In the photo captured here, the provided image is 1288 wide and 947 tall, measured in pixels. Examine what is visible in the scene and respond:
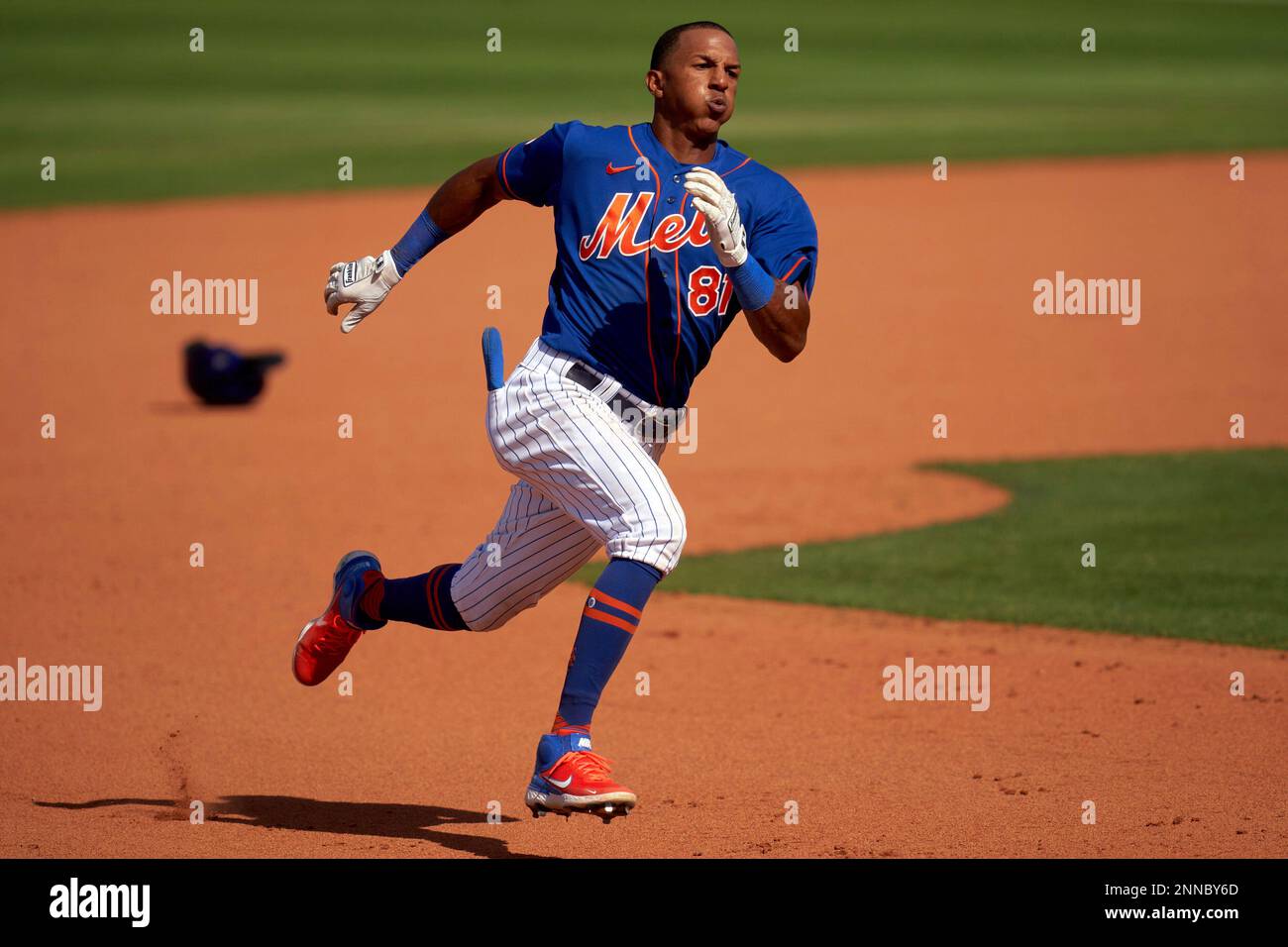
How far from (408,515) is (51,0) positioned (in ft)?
114

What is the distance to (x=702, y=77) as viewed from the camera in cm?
515

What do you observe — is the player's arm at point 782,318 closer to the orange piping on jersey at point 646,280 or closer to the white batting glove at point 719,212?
the white batting glove at point 719,212

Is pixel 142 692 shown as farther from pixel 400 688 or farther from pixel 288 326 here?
pixel 288 326

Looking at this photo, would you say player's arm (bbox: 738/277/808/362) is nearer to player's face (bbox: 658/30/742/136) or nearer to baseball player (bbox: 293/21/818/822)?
baseball player (bbox: 293/21/818/822)

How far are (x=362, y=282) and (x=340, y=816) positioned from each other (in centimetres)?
176

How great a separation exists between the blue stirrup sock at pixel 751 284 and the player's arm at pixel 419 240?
1069 mm

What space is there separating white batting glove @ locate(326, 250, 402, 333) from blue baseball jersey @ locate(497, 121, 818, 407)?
2.28 ft

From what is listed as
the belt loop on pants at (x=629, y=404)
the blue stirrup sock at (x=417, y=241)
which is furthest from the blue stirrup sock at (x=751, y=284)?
the blue stirrup sock at (x=417, y=241)

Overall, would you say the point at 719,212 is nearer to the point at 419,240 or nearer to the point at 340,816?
the point at 419,240

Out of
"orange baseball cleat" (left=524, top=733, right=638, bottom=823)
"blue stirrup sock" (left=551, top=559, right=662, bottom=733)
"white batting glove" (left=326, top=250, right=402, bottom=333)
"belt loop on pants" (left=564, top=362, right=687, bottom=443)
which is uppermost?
"white batting glove" (left=326, top=250, right=402, bottom=333)

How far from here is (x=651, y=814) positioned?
223 inches

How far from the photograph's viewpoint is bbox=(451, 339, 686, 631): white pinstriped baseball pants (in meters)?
4.99

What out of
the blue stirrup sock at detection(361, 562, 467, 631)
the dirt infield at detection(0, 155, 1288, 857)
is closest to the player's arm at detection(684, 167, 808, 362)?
the blue stirrup sock at detection(361, 562, 467, 631)

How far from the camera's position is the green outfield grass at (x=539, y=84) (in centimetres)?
2675
